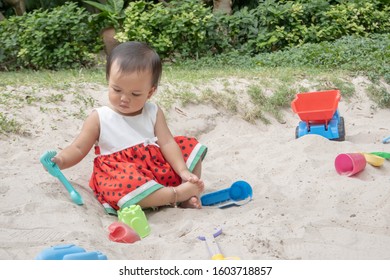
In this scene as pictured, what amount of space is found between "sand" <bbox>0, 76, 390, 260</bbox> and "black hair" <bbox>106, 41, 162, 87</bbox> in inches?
29.5

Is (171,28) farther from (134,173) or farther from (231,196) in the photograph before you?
(134,173)

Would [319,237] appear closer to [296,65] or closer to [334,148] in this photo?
[334,148]

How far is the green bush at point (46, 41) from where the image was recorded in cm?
828

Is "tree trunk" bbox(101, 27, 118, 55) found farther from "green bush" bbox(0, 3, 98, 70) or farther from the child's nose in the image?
the child's nose

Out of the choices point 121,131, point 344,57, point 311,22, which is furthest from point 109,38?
point 121,131

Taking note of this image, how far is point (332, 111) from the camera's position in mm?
4754

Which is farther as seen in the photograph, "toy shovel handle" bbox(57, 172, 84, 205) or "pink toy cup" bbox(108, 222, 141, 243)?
"toy shovel handle" bbox(57, 172, 84, 205)

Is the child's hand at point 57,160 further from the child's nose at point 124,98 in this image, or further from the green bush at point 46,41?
the green bush at point 46,41

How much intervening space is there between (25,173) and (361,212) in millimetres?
1892

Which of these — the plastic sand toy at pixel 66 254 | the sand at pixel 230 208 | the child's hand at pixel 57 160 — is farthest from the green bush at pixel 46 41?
the plastic sand toy at pixel 66 254

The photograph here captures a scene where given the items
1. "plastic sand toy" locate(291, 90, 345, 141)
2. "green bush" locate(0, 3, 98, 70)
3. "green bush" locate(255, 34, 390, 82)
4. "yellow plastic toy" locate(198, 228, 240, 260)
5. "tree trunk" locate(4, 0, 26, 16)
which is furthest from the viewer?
"tree trunk" locate(4, 0, 26, 16)

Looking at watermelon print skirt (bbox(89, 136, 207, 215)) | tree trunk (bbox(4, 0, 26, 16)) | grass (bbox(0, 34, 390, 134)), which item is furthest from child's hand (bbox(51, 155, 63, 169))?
tree trunk (bbox(4, 0, 26, 16))

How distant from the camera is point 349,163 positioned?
3830 millimetres

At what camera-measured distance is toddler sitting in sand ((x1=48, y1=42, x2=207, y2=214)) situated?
349 centimetres
